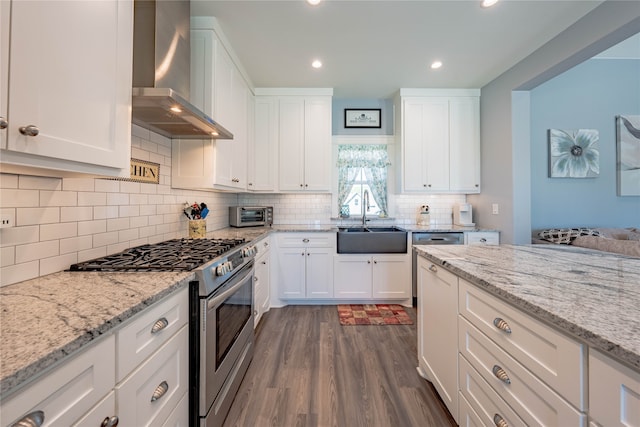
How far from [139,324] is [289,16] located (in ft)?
7.47

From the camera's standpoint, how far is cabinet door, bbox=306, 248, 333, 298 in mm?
2975

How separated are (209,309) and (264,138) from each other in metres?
2.48

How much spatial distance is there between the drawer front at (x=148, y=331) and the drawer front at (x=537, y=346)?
1280mm

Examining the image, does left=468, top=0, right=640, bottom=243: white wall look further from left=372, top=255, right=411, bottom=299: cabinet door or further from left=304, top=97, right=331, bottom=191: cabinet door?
left=304, top=97, right=331, bottom=191: cabinet door

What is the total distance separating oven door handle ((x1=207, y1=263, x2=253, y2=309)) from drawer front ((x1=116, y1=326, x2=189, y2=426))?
14 centimetres

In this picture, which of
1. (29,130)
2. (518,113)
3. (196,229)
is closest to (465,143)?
(518,113)

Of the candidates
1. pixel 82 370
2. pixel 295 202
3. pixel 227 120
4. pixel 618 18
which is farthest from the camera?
pixel 295 202

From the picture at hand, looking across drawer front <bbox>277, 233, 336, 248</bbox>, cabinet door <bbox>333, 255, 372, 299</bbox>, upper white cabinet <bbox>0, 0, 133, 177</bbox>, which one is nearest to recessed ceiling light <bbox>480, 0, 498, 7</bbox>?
upper white cabinet <bbox>0, 0, 133, 177</bbox>

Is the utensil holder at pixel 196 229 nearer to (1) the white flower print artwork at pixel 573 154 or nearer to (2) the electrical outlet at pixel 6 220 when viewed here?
(2) the electrical outlet at pixel 6 220

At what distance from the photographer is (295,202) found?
360 centimetres

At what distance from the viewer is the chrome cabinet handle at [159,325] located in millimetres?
896

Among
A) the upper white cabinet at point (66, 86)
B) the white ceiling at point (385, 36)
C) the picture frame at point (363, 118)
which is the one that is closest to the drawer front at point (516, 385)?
the upper white cabinet at point (66, 86)

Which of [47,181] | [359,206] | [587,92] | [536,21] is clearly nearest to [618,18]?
[536,21]

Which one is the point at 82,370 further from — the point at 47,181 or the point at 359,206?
the point at 359,206
